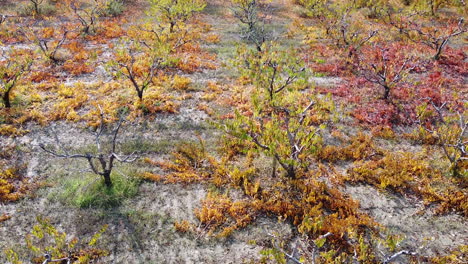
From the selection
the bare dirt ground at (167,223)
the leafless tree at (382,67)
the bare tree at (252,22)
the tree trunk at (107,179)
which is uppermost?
the bare tree at (252,22)

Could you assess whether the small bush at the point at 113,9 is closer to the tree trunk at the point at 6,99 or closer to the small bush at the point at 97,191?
the tree trunk at the point at 6,99

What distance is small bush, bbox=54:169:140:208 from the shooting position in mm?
8359

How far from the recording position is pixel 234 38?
64.8 ft

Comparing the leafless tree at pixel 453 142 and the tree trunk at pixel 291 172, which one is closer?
the tree trunk at pixel 291 172

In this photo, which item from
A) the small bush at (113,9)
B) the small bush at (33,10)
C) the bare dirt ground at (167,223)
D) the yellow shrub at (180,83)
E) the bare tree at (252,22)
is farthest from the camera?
the small bush at (113,9)

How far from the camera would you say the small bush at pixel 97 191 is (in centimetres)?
836

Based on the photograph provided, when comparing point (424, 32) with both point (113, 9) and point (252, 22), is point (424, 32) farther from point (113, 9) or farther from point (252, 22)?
point (113, 9)

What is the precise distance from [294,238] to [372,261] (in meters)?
1.61

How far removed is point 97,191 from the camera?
8625 millimetres

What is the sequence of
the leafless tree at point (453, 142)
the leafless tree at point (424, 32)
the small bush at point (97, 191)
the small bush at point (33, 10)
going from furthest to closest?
the small bush at point (33, 10)
the leafless tree at point (424, 32)
the leafless tree at point (453, 142)
the small bush at point (97, 191)

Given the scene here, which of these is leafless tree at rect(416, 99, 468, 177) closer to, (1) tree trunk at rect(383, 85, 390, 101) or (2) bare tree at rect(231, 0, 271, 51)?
(1) tree trunk at rect(383, 85, 390, 101)

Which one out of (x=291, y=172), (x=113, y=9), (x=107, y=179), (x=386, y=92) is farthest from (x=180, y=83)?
(x=113, y=9)

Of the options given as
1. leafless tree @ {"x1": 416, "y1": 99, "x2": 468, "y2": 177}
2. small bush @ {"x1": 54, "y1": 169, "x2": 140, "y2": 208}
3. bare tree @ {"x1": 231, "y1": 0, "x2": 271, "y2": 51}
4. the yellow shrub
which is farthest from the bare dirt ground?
bare tree @ {"x1": 231, "y1": 0, "x2": 271, "y2": 51}

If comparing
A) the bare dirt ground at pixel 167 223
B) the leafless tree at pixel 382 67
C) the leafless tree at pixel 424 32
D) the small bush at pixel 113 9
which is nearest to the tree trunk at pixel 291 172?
the bare dirt ground at pixel 167 223
